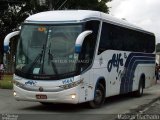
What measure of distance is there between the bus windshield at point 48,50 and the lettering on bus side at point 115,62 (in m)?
3.16

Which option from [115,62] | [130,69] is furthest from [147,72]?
[115,62]

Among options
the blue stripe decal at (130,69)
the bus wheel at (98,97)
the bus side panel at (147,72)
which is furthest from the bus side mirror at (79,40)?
the bus side panel at (147,72)

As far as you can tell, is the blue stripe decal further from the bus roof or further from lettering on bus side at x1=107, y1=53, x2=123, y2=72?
the bus roof

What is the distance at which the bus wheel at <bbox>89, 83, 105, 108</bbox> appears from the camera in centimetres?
→ 1752

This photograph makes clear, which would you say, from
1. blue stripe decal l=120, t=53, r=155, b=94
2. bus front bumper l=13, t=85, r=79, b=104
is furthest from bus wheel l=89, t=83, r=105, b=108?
blue stripe decal l=120, t=53, r=155, b=94

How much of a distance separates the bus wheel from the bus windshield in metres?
2.11

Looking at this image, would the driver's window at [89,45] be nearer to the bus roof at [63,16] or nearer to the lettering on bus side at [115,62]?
the bus roof at [63,16]

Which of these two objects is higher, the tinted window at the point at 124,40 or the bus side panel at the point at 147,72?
the tinted window at the point at 124,40

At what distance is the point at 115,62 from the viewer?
1975 cm

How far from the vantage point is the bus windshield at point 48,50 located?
625 inches

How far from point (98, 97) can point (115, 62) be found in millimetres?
2371

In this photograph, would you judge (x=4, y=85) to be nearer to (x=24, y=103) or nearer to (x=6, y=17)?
(x=24, y=103)

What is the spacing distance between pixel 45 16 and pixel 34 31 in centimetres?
73

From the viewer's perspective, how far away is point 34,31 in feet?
54.5
